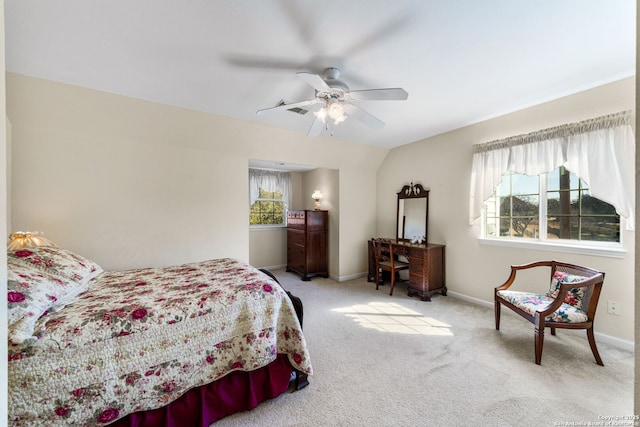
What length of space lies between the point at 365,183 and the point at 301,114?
222cm

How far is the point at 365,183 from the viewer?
4758mm

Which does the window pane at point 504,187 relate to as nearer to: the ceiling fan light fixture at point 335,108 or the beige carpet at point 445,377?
the beige carpet at point 445,377

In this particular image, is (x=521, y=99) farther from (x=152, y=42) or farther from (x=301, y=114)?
(x=152, y=42)

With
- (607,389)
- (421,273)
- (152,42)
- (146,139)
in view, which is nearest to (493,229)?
(421,273)

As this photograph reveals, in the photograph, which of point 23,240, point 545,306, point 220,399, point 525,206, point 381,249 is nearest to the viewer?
point 220,399

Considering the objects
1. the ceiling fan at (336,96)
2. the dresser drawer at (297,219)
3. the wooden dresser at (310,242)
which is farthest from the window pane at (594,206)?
the dresser drawer at (297,219)

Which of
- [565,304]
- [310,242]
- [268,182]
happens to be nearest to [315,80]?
[565,304]

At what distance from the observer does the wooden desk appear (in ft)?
11.4

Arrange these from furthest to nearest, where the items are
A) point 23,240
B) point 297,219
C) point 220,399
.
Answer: point 297,219
point 23,240
point 220,399

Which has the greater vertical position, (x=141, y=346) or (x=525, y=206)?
(x=525, y=206)

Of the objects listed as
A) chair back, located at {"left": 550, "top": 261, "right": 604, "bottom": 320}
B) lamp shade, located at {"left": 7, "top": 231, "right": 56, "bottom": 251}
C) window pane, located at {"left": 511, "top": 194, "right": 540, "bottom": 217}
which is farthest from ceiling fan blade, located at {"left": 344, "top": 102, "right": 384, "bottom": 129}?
lamp shade, located at {"left": 7, "top": 231, "right": 56, "bottom": 251}

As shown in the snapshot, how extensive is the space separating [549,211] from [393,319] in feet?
7.05

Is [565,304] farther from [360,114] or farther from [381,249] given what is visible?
[360,114]

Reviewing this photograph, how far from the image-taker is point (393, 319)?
2914 millimetres
